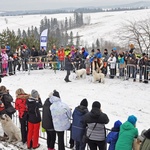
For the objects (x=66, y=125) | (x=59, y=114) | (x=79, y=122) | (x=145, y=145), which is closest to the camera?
(x=145, y=145)

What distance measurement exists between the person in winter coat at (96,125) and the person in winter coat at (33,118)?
5.76 ft

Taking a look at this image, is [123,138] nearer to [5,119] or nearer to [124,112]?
[5,119]

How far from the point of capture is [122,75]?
61.6 ft

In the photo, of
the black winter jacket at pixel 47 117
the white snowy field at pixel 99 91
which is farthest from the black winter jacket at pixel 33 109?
the white snowy field at pixel 99 91

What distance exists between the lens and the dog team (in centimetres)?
655

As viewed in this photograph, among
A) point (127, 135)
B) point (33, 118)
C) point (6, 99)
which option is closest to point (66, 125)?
point (33, 118)

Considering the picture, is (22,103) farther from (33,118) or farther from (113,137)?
(113,137)

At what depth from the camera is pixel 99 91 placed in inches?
644

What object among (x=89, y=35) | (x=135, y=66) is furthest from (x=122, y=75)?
(x=89, y=35)

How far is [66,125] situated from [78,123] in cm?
45

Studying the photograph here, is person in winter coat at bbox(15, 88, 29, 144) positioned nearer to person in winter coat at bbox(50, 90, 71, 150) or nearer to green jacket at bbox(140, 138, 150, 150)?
person in winter coat at bbox(50, 90, 71, 150)

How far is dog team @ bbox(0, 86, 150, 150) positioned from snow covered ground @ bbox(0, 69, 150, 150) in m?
4.23

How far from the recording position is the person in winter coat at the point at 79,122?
7507mm

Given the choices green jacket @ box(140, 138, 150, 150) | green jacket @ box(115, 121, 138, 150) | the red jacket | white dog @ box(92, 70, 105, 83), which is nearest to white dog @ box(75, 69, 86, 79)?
white dog @ box(92, 70, 105, 83)
